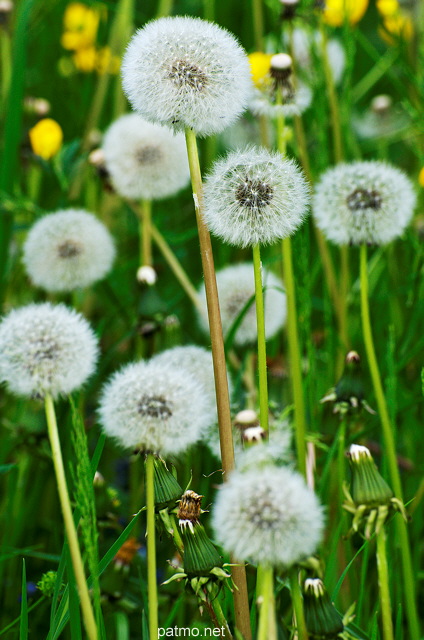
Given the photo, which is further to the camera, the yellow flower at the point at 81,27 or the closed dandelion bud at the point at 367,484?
the yellow flower at the point at 81,27

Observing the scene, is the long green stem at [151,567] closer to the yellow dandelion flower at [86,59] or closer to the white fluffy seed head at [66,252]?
the white fluffy seed head at [66,252]

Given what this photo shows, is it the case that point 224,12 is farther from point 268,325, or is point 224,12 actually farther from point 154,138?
point 268,325

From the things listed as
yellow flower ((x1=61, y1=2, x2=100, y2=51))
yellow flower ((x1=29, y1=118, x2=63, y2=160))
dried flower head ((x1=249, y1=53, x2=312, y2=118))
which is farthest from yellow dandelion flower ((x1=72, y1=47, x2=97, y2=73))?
dried flower head ((x1=249, y1=53, x2=312, y2=118))

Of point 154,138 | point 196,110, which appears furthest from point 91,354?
point 154,138

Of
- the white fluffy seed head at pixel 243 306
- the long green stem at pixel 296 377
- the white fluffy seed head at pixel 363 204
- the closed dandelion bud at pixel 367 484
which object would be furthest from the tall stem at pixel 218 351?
the white fluffy seed head at pixel 243 306

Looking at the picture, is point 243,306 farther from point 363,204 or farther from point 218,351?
point 218,351

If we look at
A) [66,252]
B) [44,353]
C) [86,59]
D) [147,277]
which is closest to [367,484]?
[44,353]
